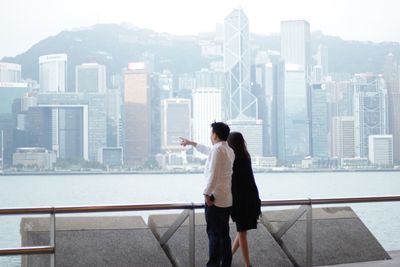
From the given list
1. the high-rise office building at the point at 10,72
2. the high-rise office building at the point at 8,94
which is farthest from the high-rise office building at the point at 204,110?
the high-rise office building at the point at 10,72

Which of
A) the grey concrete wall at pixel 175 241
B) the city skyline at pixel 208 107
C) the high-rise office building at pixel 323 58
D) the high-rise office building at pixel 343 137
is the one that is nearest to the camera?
the grey concrete wall at pixel 175 241

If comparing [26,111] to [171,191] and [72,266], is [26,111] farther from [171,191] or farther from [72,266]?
[72,266]

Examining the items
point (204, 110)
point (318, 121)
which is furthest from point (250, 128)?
point (318, 121)

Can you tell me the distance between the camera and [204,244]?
6504 millimetres

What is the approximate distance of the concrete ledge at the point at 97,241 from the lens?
5703 millimetres

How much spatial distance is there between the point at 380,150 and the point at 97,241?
80.1 metres

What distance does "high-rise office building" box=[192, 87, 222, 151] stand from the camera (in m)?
79.9

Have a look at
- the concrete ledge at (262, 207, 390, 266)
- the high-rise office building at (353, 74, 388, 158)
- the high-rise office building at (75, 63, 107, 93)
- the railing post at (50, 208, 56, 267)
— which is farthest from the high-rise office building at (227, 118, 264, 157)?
the railing post at (50, 208, 56, 267)

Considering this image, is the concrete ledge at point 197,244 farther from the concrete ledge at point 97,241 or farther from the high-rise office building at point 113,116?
the high-rise office building at point 113,116

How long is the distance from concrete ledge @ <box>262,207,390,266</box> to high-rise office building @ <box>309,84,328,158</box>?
78.3 m

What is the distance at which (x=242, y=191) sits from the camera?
634 centimetres

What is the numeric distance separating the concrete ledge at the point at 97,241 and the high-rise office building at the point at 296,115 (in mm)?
76652

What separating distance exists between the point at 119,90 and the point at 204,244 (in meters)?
82.8

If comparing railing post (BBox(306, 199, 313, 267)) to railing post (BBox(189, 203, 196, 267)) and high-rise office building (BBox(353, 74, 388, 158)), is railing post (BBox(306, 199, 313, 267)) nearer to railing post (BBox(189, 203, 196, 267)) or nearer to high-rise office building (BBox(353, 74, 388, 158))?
railing post (BBox(189, 203, 196, 267))
